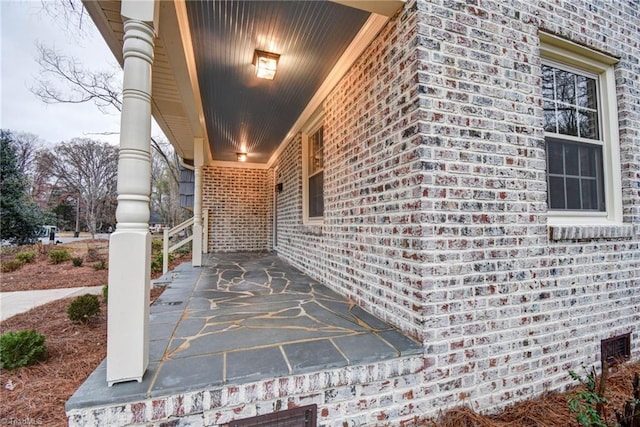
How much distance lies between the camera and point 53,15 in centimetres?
234

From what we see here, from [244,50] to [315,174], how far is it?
6.83 ft

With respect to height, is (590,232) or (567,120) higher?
(567,120)

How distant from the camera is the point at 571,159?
259 cm

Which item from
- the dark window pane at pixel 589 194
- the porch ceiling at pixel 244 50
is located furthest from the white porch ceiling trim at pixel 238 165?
the dark window pane at pixel 589 194

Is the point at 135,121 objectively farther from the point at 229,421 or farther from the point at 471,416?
the point at 471,416

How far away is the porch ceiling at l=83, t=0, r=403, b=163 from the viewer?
7.47 ft

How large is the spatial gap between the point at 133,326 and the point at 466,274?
196 cm

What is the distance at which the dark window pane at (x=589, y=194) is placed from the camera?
104 inches

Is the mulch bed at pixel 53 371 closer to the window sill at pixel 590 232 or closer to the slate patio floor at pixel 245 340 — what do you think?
the slate patio floor at pixel 245 340

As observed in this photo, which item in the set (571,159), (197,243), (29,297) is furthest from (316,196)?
(29,297)

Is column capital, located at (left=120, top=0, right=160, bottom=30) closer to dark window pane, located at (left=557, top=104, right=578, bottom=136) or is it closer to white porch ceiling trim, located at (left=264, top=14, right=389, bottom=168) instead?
white porch ceiling trim, located at (left=264, top=14, right=389, bottom=168)

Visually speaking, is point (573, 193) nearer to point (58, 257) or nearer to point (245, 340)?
point (245, 340)

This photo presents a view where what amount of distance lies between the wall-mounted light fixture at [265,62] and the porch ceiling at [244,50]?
0.06m

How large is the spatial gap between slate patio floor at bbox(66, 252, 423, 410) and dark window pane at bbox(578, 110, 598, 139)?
256 cm
